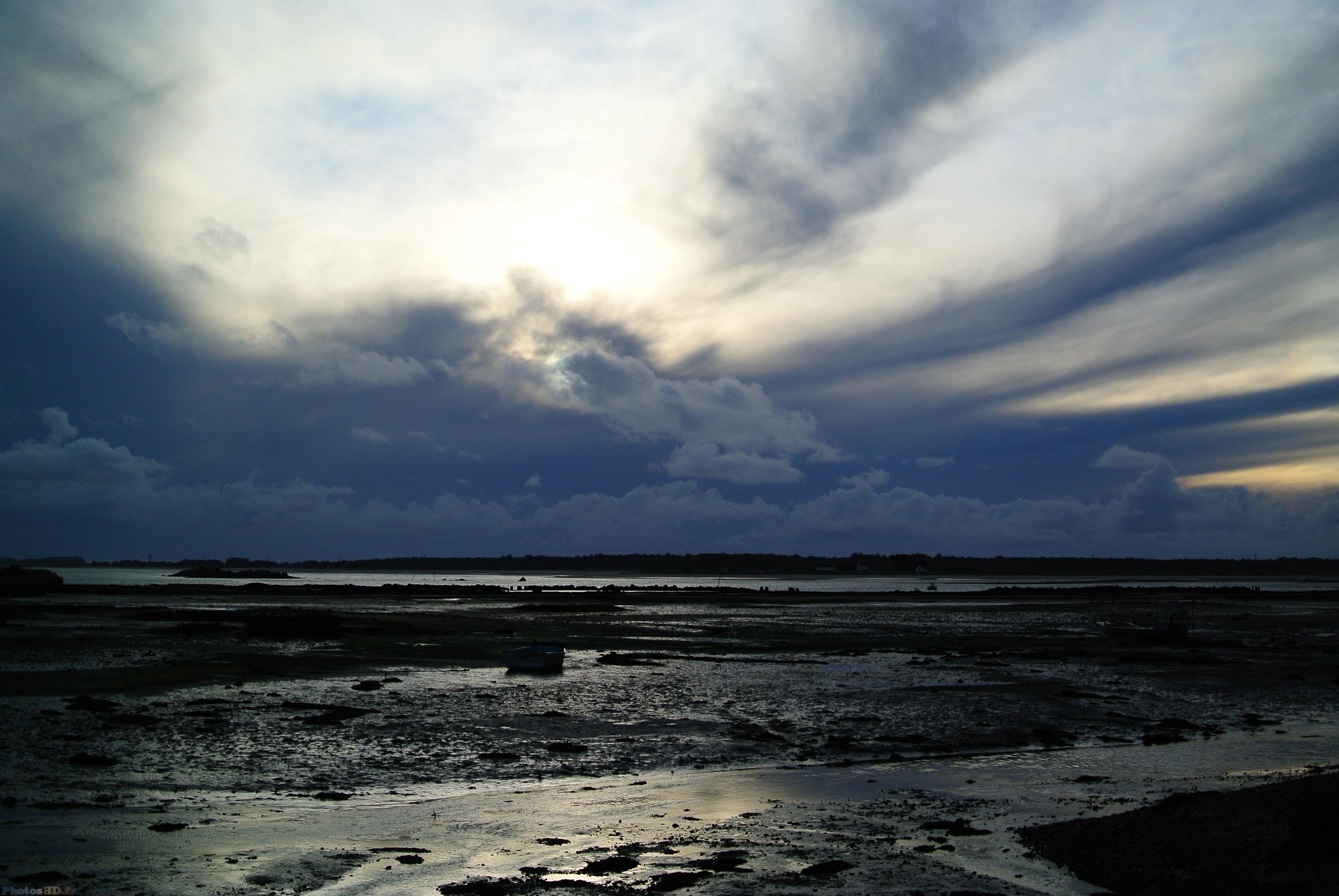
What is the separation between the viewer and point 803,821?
15.6m

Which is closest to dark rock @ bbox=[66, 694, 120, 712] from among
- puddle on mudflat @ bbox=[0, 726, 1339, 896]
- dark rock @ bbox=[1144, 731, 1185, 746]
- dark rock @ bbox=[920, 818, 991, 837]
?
puddle on mudflat @ bbox=[0, 726, 1339, 896]

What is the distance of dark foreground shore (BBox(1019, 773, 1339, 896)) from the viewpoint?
1174 cm

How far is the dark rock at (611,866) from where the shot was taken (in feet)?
41.1

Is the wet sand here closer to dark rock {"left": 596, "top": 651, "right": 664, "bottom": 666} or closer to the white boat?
dark rock {"left": 596, "top": 651, "right": 664, "bottom": 666}

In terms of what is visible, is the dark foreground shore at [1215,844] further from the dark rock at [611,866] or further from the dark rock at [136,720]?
the dark rock at [136,720]

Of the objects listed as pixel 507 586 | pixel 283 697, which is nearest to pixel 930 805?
pixel 283 697

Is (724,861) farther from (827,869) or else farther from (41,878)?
(41,878)

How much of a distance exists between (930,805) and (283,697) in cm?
2128

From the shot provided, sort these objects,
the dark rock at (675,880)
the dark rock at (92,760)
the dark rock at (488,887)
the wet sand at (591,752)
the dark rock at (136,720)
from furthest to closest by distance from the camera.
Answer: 1. the dark rock at (136,720)
2. the dark rock at (92,760)
3. the wet sand at (591,752)
4. the dark rock at (675,880)
5. the dark rock at (488,887)

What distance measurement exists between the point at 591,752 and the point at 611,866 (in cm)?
912

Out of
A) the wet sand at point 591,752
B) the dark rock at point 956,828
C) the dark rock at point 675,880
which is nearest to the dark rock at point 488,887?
the wet sand at point 591,752

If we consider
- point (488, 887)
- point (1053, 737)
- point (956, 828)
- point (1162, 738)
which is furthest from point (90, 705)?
point (1162, 738)

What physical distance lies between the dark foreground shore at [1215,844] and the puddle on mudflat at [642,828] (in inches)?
32.3

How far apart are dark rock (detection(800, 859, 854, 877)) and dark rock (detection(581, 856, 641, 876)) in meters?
2.58
